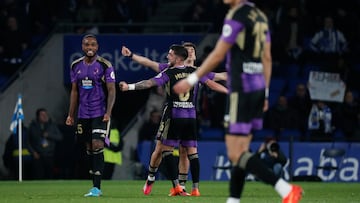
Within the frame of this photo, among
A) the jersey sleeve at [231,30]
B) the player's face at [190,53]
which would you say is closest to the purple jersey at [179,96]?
the player's face at [190,53]

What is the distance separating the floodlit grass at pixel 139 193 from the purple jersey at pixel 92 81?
1334 millimetres

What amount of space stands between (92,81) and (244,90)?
19.3 feet

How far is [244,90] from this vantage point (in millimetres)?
12266

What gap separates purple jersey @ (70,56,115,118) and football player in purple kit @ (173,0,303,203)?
562 cm

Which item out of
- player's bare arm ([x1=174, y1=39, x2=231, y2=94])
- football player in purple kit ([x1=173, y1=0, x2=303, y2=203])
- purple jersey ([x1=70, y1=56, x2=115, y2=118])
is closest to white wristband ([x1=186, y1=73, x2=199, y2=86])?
player's bare arm ([x1=174, y1=39, x2=231, y2=94])

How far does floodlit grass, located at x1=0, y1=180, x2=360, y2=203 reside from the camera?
1648cm

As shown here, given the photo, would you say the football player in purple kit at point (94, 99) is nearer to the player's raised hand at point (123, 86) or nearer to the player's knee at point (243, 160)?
the player's raised hand at point (123, 86)

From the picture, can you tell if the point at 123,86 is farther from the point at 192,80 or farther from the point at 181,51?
the point at 192,80

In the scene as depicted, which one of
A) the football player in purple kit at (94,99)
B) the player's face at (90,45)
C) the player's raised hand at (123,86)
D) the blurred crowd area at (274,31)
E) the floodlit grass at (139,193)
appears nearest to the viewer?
the floodlit grass at (139,193)

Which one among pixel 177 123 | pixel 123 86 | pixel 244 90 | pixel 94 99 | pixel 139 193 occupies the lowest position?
pixel 139 193

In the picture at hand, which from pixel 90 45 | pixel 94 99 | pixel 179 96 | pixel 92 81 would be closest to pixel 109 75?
pixel 92 81

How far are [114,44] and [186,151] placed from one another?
9.65 m

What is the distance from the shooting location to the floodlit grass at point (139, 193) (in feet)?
54.1

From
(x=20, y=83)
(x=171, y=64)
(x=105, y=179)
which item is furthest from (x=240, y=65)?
(x=20, y=83)
